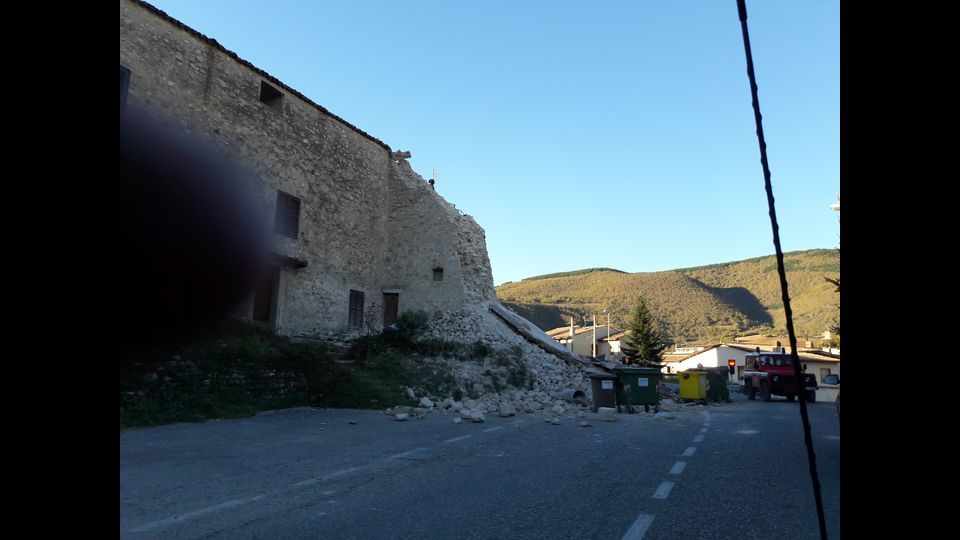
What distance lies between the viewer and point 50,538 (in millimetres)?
1165

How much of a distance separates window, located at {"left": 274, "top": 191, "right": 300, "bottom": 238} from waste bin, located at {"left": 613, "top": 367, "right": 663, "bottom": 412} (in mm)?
11404

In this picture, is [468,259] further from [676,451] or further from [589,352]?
[589,352]

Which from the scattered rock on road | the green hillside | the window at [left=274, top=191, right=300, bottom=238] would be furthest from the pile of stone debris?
the green hillside

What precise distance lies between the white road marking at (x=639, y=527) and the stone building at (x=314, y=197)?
45.9 ft

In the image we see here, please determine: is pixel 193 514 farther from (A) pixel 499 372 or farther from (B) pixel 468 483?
(A) pixel 499 372

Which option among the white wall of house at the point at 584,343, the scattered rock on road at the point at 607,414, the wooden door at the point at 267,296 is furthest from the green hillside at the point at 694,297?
the scattered rock on road at the point at 607,414

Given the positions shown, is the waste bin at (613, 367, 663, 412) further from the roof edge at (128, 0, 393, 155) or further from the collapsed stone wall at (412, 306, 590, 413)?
the roof edge at (128, 0, 393, 155)

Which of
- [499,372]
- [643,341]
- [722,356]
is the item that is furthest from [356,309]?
[722,356]

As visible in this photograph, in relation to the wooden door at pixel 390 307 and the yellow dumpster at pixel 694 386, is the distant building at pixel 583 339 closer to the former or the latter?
the wooden door at pixel 390 307

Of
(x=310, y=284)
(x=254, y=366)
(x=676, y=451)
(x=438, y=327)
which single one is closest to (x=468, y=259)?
(x=438, y=327)

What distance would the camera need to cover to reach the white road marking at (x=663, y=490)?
535 centimetres

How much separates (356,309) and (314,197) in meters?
4.49
